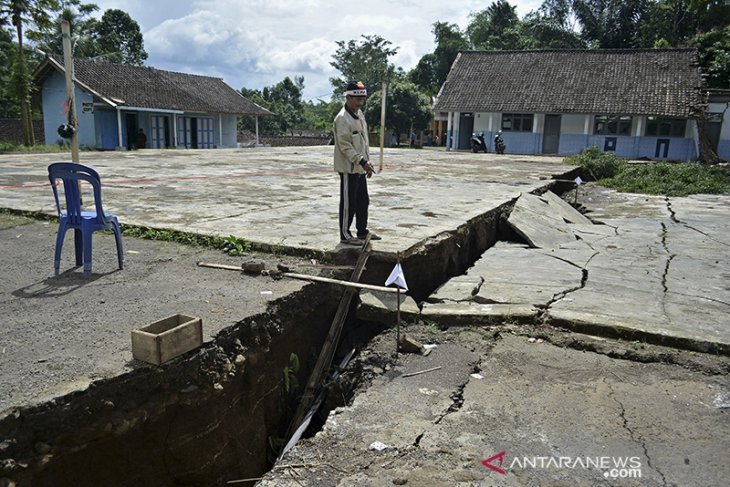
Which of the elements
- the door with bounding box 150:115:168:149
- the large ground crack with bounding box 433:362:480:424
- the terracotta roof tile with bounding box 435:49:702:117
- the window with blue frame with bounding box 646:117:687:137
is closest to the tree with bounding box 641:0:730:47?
the terracotta roof tile with bounding box 435:49:702:117

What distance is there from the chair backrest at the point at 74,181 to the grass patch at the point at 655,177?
12287mm

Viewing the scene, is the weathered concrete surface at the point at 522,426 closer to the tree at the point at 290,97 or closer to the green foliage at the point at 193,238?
the green foliage at the point at 193,238

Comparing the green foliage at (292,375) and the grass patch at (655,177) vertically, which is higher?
the grass patch at (655,177)

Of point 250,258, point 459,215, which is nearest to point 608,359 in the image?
point 250,258

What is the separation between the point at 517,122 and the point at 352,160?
89.2 feet

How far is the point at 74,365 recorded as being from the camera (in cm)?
279

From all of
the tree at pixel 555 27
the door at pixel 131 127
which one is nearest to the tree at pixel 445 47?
the tree at pixel 555 27

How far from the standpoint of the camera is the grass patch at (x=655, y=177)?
43.1ft

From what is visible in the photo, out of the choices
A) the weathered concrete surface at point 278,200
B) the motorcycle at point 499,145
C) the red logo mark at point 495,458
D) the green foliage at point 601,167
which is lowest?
the red logo mark at point 495,458

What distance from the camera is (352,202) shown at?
520 cm

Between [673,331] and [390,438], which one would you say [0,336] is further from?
[673,331]

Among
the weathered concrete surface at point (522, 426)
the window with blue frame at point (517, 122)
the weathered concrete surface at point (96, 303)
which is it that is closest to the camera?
the weathered concrete surface at point (522, 426)

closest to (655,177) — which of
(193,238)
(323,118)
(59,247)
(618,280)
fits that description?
(618,280)

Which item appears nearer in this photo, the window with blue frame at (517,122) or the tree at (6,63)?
the tree at (6,63)
